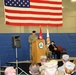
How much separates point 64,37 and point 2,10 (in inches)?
142

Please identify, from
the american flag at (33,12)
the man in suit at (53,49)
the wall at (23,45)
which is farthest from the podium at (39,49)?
the wall at (23,45)

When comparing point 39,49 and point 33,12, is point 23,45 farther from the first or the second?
point 39,49

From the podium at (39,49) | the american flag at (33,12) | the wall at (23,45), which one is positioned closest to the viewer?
the podium at (39,49)

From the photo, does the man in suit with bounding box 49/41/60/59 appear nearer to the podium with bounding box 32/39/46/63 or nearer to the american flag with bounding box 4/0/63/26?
the american flag with bounding box 4/0/63/26

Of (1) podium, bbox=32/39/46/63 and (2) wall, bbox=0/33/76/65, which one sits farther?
(2) wall, bbox=0/33/76/65

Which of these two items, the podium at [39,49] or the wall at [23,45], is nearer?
the podium at [39,49]

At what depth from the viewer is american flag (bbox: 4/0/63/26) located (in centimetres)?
1173

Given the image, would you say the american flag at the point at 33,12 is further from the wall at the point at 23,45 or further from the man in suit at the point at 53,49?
the man in suit at the point at 53,49

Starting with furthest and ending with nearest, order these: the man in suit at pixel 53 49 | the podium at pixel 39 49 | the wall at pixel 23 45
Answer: the wall at pixel 23 45 → the man in suit at pixel 53 49 → the podium at pixel 39 49

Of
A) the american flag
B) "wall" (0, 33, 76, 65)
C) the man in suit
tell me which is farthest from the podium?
"wall" (0, 33, 76, 65)

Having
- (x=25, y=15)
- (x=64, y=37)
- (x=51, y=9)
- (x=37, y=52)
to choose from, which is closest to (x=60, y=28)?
(x=64, y=37)

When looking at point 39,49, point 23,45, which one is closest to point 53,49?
point 23,45

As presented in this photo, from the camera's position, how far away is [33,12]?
12.3m

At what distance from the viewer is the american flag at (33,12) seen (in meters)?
11.7
